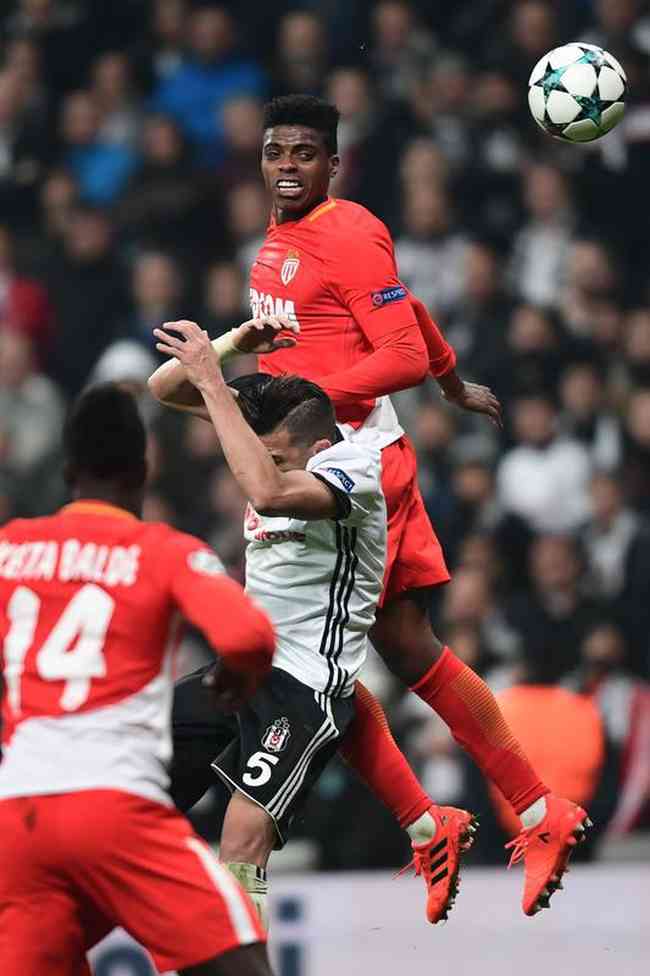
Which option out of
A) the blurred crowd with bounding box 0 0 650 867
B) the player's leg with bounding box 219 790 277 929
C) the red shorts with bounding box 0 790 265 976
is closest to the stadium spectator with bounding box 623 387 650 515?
the blurred crowd with bounding box 0 0 650 867

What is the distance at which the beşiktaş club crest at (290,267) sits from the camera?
22.4 feet

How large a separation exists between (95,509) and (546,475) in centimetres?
654

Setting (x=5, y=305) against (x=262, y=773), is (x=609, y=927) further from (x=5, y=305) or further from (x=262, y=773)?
(x=5, y=305)

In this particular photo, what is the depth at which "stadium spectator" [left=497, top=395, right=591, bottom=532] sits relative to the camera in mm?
11531

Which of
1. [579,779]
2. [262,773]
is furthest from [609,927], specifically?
[262,773]

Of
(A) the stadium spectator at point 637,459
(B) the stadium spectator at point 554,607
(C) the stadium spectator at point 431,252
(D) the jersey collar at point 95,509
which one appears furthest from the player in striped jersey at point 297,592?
(C) the stadium spectator at point 431,252

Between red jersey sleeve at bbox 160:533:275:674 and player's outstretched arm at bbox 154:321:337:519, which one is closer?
red jersey sleeve at bbox 160:533:275:674

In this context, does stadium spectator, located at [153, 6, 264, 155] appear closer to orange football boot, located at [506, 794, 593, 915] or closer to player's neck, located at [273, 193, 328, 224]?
player's neck, located at [273, 193, 328, 224]

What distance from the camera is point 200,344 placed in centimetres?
626

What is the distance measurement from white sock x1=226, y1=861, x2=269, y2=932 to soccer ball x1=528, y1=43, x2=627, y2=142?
2.69m

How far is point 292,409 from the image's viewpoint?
6445mm

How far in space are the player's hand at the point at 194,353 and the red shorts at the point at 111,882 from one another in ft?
4.82

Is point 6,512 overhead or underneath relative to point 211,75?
underneath

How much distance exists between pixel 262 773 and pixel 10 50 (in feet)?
30.5
